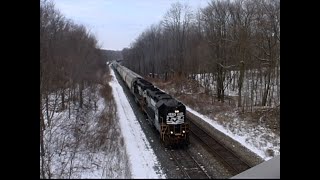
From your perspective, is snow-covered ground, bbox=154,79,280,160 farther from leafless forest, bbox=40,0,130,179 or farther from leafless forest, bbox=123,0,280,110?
leafless forest, bbox=40,0,130,179

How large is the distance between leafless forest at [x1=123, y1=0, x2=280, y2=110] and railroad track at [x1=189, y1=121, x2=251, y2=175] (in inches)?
136

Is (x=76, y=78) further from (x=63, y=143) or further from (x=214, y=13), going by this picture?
(x=214, y=13)

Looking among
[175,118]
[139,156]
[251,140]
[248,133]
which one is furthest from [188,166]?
[248,133]

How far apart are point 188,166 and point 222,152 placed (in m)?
2.55

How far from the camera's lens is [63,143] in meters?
4.35

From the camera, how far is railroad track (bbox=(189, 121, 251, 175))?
8195mm

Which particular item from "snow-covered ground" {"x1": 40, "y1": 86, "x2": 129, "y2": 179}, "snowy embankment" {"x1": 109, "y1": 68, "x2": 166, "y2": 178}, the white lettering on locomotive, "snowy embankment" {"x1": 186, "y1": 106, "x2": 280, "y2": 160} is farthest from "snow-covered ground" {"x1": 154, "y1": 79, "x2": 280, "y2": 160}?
"snow-covered ground" {"x1": 40, "y1": 86, "x2": 129, "y2": 179}

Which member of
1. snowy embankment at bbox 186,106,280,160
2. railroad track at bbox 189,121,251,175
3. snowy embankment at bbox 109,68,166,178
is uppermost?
snowy embankment at bbox 109,68,166,178
